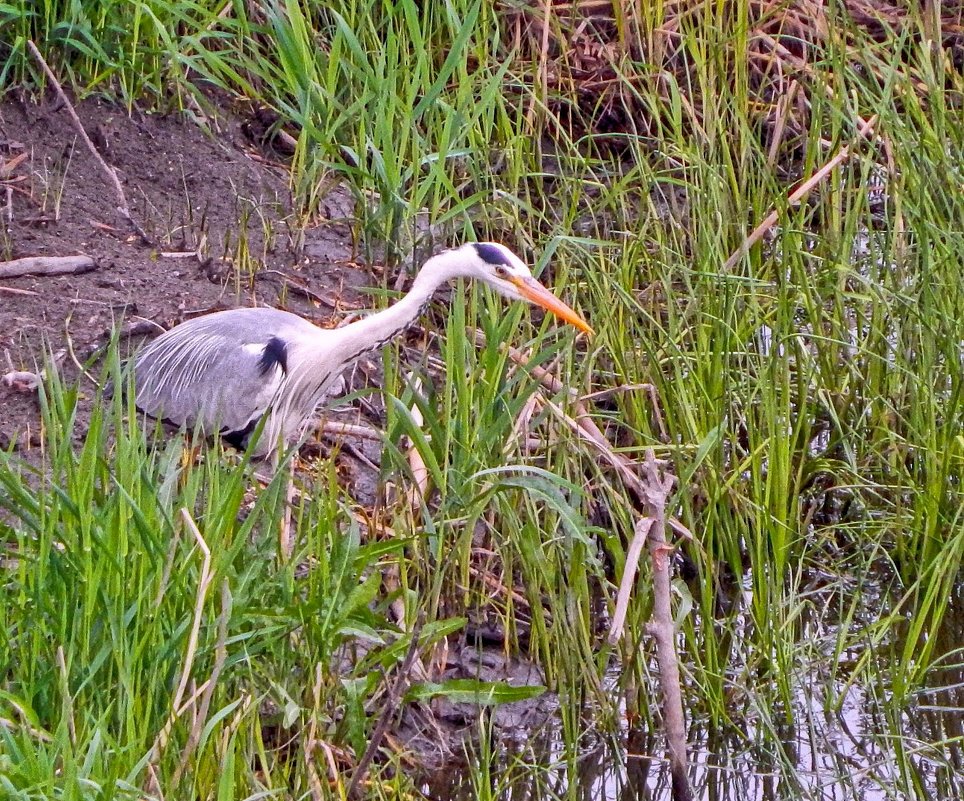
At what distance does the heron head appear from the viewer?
357 cm

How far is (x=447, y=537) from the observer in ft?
11.0

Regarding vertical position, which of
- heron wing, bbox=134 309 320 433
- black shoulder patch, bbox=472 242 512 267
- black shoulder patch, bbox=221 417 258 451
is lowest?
black shoulder patch, bbox=221 417 258 451

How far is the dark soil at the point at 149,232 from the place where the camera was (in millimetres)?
4090

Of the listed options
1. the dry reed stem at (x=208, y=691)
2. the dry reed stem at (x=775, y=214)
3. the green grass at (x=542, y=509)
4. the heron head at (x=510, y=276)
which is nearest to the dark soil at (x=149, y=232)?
the green grass at (x=542, y=509)

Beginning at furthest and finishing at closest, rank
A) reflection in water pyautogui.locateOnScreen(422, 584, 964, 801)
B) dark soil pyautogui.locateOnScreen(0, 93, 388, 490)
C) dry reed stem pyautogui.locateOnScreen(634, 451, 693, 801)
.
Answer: dark soil pyautogui.locateOnScreen(0, 93, 388, 490) → reflection in water pyautogui.locateOnScreen(422, 584, 964, 801) → dry reed stem pyautogui.locateOnScreen(634, 451, 693, 801)

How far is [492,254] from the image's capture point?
141 inches

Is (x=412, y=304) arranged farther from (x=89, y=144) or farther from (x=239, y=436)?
(x=89, y=144)

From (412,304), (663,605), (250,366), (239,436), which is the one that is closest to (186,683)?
(663,605)

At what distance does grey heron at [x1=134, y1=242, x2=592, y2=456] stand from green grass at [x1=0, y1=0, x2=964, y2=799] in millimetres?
203

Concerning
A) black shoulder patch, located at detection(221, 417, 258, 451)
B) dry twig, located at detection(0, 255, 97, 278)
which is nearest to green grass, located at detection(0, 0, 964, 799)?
black shoulder patch, located at detection(221, 417, 258, 451)

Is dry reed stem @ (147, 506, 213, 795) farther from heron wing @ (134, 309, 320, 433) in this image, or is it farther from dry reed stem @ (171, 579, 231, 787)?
heron wing @ (134, 309, 320, 433)

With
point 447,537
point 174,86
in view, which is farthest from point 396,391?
point 174,86

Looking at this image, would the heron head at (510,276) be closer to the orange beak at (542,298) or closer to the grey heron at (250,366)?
the orange beak at (542,298)

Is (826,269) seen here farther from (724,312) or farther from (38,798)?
(38,798)
